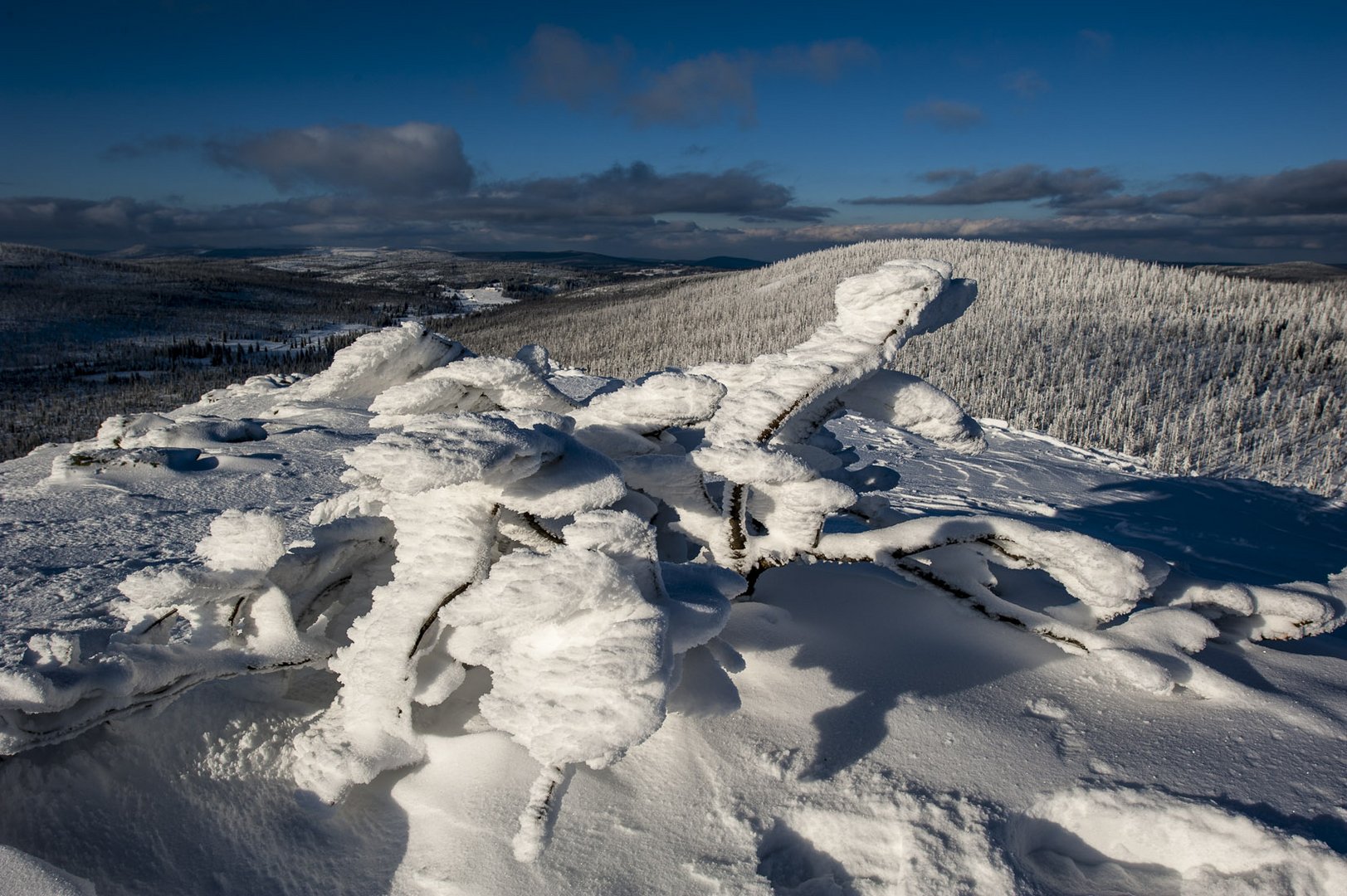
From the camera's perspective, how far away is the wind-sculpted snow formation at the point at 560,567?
195cm

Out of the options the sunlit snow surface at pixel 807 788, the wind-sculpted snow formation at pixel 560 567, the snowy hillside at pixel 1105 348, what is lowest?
the snowy hillside at pixel 1105 348

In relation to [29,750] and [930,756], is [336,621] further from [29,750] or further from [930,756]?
[930,756]

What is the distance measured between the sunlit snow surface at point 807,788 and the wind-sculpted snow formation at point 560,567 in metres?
0.15

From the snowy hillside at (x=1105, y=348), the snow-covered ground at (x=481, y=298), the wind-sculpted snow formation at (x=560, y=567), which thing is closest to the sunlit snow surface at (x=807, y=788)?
the wind-sculpted snow formation at (x=560, y=567)

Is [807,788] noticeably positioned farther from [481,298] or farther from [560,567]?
[481,298]

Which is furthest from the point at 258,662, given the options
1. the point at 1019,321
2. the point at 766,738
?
the point at 1019,321

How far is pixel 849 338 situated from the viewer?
3.19 m

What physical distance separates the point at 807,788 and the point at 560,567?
1277 millimetres

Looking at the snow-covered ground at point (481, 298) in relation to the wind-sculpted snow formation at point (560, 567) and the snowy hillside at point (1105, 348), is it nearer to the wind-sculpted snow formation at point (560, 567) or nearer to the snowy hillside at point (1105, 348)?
the snowy hillside at point (1105, 348)

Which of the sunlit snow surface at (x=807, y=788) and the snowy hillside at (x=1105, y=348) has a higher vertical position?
the sunlit snow surface at (x=807, y=788)

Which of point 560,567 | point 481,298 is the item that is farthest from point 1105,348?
point 481,298

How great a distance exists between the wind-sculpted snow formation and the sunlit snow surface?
15 centimetres

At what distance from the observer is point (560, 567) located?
1.94 metres

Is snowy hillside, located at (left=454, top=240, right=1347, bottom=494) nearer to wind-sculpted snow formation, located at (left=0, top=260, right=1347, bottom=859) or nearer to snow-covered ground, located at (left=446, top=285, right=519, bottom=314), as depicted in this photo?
wind-sculpted snow formation, located at (left=0, top=260, right=1347, bottom=859)
